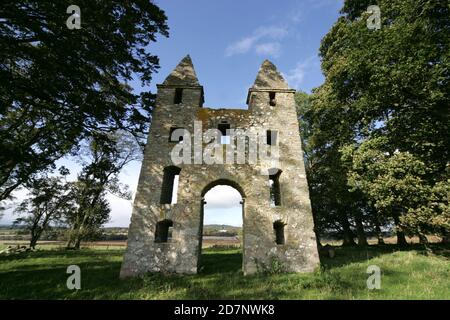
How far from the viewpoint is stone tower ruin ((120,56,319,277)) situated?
1166 cm

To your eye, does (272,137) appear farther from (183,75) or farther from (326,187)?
(326,187)

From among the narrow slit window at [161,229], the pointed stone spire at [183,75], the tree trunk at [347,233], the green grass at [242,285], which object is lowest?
the green grass at [242,285]

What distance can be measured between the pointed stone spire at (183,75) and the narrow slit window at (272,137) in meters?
5.30

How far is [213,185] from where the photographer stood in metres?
13.4

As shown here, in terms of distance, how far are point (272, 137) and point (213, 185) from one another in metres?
4.30

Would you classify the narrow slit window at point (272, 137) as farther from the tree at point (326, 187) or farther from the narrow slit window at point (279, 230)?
the tree at point (326, 187)

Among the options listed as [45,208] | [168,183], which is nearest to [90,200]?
[45,208]

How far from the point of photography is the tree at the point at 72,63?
945cm

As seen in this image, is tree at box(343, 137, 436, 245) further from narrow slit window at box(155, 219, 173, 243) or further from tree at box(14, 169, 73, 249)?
tree at box(14, 169, 73, 249)

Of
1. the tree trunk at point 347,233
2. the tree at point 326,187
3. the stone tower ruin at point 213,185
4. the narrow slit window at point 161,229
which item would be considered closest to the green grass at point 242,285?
the stone tower ruin at point 213,185

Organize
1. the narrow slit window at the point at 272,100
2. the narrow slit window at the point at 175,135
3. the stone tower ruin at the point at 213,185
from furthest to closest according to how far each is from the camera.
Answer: the narrow slit window at the point at 272,100 → the narrow slit window at the point at 175,135 → the stone tower ruin at the point at 213,185

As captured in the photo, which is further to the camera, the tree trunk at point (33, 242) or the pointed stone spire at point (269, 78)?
the tree trunk at point (33, 242)

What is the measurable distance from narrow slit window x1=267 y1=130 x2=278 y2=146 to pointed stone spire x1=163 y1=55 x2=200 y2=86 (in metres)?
5.30

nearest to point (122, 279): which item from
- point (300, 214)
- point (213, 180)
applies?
point (213, 180)
